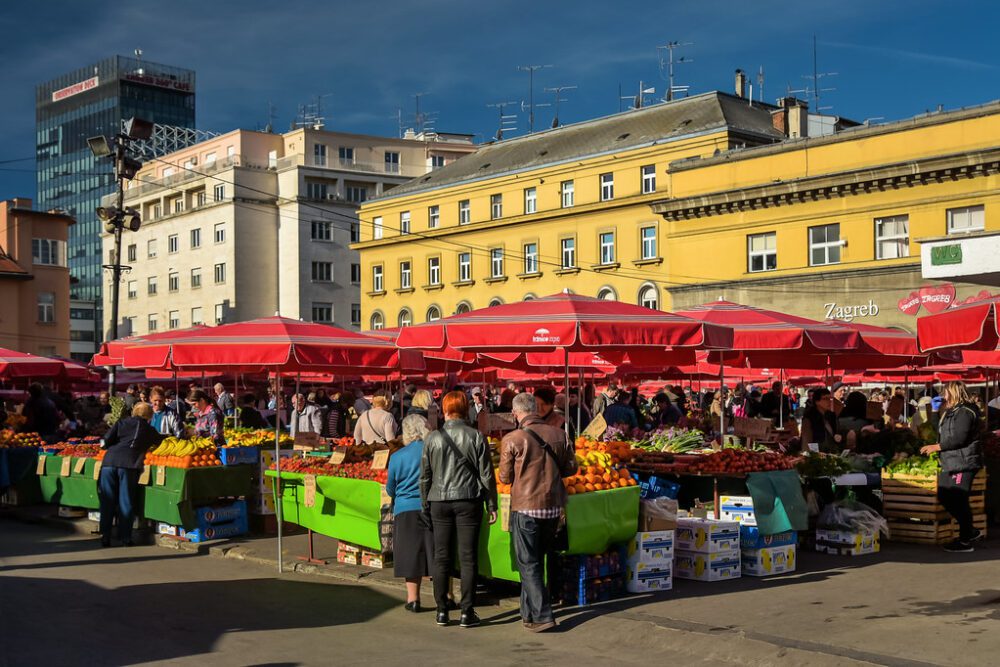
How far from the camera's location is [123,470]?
48.2ft

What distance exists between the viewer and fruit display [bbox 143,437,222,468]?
564 inches

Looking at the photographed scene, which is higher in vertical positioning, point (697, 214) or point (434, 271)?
point (697, 214)

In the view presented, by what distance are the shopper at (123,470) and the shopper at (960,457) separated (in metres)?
10.1

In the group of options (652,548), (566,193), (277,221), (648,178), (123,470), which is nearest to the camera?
(652,548)

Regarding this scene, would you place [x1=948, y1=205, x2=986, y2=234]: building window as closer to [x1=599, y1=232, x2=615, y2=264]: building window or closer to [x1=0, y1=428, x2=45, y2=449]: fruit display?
[x1=599, y1=232, x2=615, y2=264]: building window

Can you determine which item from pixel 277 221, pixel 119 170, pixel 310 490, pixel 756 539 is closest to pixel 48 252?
pixel 277 221

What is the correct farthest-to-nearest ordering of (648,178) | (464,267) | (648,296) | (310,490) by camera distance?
(464,267)
(648,178)
(648,296)
(310,490)

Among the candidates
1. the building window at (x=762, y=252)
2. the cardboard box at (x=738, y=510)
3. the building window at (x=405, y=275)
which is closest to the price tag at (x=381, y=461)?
the cardboard box at (x=738, y=510)

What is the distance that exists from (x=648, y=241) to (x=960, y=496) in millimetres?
43000

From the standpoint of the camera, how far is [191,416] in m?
26.0

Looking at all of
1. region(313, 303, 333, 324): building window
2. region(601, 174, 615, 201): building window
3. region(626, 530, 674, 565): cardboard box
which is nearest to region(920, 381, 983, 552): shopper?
region(626, 530, 674, 565): cardboard box

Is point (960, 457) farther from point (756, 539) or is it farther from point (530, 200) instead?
point (530, 200)

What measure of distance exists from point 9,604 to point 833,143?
39816mm

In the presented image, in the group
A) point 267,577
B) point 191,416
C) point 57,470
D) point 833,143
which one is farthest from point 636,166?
point 267,577
